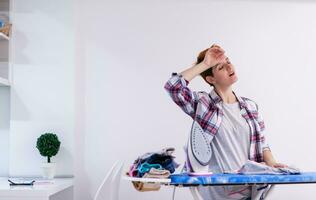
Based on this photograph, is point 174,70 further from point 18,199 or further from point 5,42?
point 18,199

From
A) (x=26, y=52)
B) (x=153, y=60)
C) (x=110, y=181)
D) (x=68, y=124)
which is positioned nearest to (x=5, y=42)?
(x=26, y=52)

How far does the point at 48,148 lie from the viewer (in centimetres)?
336

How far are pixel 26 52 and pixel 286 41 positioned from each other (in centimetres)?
215

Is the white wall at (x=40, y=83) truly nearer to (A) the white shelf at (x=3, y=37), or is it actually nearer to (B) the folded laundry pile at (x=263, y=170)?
(A) the white shelf at (x=3, y=37)

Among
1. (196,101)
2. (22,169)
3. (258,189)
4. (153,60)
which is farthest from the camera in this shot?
(153,60)

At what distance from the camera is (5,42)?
355 centimetres

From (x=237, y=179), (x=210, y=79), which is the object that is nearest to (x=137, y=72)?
(x=210, y=79)

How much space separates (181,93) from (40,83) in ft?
4.68

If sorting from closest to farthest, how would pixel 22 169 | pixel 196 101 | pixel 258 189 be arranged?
pixel 258 189 → pixel 196 101 → pixel 22 169

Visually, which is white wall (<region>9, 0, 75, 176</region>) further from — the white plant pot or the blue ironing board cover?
the blue ironing board cover

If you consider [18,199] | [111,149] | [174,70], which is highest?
[174,70]

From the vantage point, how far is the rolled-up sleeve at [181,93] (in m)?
2.58

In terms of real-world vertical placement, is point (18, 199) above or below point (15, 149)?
below

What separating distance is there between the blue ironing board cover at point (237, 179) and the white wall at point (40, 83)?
5.41ft
